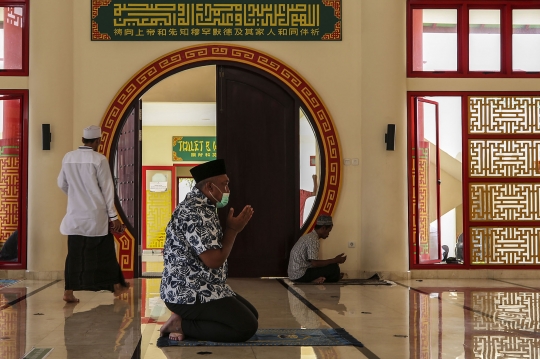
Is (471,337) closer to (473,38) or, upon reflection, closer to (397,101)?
(397,101)

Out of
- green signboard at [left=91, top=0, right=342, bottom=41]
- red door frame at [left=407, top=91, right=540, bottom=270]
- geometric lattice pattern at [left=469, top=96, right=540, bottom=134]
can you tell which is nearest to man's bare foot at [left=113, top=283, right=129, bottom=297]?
green signboard at [left=91, top=0, right=342, bottom=41]

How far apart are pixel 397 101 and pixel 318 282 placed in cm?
209

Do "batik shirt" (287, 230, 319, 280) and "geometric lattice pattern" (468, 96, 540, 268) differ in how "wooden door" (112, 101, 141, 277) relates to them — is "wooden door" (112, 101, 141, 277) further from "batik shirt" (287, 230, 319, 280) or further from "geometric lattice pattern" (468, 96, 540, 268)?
"geometric lattice pattern" (468, 96, 540, 268)

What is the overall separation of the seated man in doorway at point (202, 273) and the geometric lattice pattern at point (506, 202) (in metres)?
4.47

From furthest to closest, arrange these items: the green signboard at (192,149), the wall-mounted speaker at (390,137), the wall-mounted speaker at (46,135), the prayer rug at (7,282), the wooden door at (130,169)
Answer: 1. the green signboard at (192,149)
2. the wooden door at (130,169)
3. the wall-mounted speaker at (390,137)
4. the wall-mounted speaker at (46,135)
5. the prayer rug at (7,282)

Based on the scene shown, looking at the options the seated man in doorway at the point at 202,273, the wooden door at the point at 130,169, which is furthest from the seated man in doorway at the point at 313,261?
the seated man in doorway at the point at 202,273

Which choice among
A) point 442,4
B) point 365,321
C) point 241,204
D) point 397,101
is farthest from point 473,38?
point 365,321

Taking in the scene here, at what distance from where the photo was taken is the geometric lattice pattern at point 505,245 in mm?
7953

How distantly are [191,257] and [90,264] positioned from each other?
2096mm

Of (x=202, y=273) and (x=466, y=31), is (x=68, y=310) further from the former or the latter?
(x=466, y=31)

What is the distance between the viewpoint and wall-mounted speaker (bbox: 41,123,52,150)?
299 inches

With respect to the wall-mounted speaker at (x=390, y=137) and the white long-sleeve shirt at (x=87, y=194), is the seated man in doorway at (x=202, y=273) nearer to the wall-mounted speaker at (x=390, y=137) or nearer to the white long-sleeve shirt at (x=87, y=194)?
the white long-sleeve shirt at (x=87, y=194)

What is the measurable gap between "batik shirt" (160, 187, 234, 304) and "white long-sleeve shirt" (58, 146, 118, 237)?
193cm

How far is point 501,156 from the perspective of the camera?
800cm
